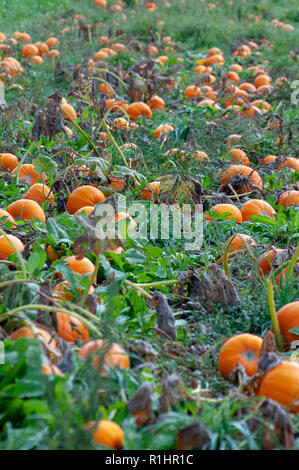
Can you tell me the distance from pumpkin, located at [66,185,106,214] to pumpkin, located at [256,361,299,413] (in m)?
1.87

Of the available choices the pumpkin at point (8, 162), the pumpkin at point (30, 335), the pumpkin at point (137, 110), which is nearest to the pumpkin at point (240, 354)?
the pumpkin at point (30, 335)

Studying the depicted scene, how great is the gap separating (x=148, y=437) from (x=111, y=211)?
945 mm

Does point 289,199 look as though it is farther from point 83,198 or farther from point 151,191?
point 83,198

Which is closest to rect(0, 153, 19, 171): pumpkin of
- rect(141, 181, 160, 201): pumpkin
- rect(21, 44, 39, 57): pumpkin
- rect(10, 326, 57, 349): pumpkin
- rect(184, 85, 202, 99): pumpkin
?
rect(141, 181, 160, 201): pumpkin

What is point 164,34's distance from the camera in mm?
10781

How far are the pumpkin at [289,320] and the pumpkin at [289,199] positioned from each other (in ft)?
5.24

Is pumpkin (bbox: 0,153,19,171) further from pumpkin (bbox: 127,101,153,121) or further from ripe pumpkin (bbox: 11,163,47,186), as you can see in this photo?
pumpkin (bbox: 127,101,153,121)

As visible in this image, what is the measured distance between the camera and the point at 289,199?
13.6 ft

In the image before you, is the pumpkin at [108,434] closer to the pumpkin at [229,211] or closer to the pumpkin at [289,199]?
the pumpkin at [229,211]

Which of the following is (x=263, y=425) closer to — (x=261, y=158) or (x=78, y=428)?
(x=78, y=428)

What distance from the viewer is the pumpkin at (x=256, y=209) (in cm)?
393

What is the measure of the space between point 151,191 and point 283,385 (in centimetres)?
201

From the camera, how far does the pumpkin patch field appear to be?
1.92m

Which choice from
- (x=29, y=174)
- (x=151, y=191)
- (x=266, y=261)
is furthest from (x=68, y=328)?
(x=29, y=174)
